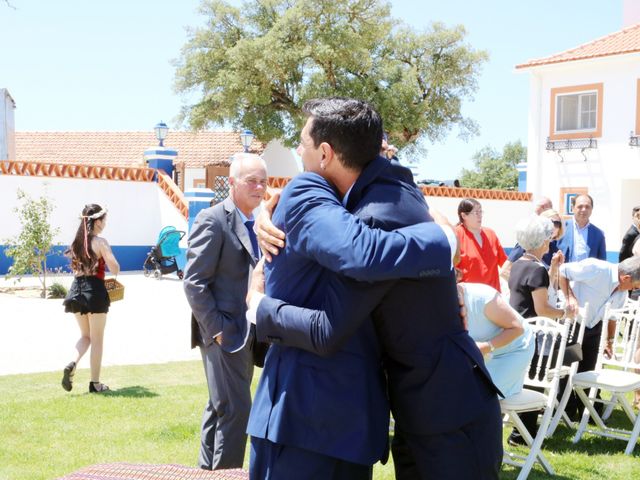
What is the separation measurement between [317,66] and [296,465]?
30431mm

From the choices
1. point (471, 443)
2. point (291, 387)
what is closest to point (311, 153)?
point (291, 387)

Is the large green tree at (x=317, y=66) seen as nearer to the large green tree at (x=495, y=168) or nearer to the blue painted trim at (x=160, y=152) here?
the blue painted trim at (x=160, y=152)

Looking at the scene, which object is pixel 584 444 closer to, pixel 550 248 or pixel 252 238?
pixel 550 248

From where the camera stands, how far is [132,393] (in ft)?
23.4

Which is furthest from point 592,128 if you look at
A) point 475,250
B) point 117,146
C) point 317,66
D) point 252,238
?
point 117,146

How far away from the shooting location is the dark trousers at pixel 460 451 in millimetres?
2291

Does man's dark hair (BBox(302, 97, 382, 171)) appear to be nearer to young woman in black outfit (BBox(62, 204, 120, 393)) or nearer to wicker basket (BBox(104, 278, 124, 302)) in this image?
young woman in black outfit (BBox(62, 204, 120, 393))

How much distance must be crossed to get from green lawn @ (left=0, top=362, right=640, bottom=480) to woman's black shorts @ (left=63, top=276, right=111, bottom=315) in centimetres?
75

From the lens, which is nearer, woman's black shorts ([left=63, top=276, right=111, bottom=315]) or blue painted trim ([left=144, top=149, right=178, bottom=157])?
woman's black shorts ([left=63, top=276, right=111, bottom=315])

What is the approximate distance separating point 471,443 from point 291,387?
1.82 ft

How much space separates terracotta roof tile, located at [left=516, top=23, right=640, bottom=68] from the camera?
23694mm

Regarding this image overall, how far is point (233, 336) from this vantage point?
4.34 metres

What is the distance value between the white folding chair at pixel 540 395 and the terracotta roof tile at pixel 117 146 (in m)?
30.5

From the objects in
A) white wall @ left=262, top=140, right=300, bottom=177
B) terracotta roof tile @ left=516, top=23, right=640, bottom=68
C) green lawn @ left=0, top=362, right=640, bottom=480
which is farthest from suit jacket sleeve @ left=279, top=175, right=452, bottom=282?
white wall @ left=262, top=140, right=300, bottom=177
